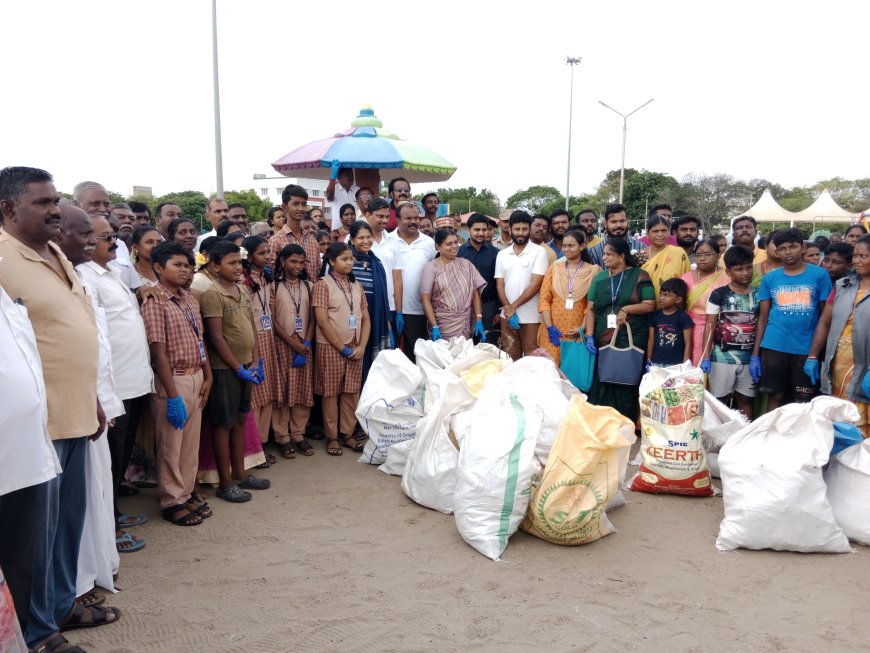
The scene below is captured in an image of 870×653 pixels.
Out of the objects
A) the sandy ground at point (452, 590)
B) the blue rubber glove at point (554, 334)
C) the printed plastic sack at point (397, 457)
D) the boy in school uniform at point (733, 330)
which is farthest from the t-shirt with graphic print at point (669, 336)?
the printed plastic sack at point (397, 457)

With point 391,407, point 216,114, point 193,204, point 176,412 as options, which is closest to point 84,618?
point 176,412

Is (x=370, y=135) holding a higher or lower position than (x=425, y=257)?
higher

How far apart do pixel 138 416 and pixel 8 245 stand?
162 centimetres

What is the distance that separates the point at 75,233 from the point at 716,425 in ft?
12.9

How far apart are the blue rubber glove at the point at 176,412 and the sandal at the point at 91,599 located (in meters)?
0.96

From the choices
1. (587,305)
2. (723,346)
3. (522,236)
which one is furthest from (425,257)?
(723,346)

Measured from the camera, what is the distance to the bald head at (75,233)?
2.89 m

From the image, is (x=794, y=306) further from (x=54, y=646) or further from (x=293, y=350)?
(x=54, y=646)

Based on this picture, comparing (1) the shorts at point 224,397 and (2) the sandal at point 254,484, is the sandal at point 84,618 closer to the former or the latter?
(1) the shorts at point 224,397

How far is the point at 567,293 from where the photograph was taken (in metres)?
5.50

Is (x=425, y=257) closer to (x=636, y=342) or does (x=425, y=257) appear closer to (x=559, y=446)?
(x=636, y=342)

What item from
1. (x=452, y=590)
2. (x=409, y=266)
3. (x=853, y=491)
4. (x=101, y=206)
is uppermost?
(x=101, y=206)

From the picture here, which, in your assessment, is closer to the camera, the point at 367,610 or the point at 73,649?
the point at 73,649

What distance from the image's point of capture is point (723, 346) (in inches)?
191
